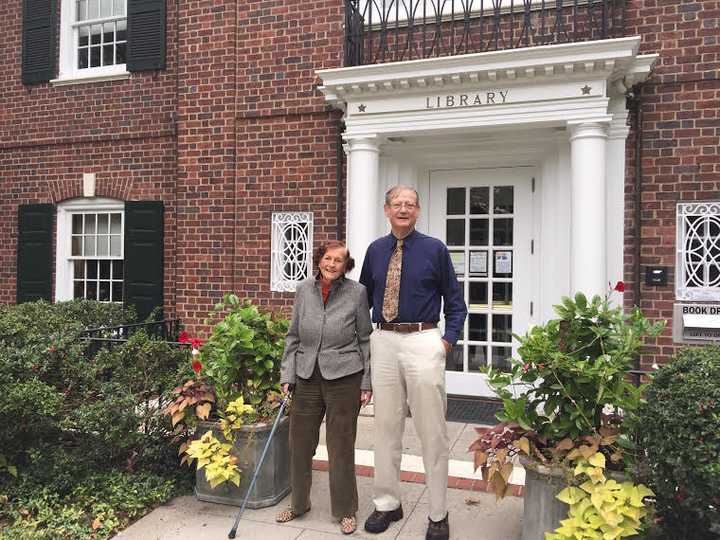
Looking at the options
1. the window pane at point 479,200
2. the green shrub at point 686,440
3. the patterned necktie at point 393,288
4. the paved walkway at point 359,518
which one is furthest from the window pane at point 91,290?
the green shrub at point 686,440

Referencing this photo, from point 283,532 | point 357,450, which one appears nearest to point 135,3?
point 357,450

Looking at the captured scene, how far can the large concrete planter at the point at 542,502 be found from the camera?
3.14 meters

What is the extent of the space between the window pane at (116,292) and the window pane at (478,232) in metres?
4.98

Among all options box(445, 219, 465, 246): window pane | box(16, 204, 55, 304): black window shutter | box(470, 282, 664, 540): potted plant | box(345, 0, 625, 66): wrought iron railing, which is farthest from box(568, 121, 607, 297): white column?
box(16, 204, 55, 304): black window shutter

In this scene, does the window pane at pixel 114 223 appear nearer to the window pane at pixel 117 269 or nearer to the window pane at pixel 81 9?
the window pane at pixel 117 269

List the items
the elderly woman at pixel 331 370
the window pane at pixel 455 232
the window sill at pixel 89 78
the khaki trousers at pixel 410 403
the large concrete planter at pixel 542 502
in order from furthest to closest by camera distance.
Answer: the window sill at pixel 89 78
the window pane at pixel 455 232
the elderly woman at pixel 331 370
the khaki trousers at pixel 410 403
the large concrete planter at pixel 542 502

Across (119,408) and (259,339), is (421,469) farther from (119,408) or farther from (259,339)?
(119,408)

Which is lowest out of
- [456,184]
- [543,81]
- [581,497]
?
[581,497]

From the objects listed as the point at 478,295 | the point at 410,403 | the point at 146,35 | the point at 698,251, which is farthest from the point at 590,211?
the point at 146,35

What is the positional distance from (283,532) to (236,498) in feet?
1.67

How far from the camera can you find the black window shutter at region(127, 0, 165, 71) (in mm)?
7934

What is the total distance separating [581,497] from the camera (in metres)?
2.99

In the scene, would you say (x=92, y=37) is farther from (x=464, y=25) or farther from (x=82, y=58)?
(x=464, y=25)

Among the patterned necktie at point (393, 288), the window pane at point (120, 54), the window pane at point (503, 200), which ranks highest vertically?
the window pane at point (120, 54)
